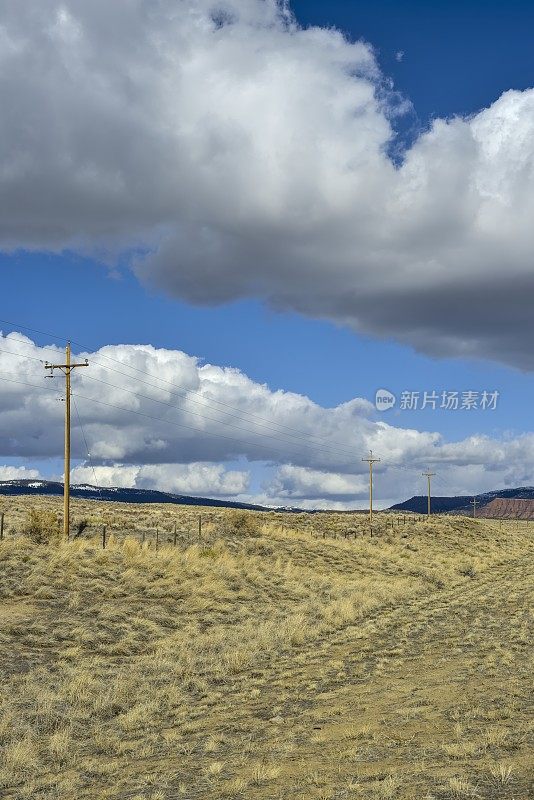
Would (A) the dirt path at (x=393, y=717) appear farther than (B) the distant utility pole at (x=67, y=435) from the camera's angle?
No

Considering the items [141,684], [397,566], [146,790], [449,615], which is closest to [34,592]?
[141,684]

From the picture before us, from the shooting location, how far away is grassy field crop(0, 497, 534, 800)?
10672mm

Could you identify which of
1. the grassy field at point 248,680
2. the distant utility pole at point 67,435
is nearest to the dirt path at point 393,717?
the grassy field at point 248,680

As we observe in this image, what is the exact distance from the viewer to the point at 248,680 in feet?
59.9

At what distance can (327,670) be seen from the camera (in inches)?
749

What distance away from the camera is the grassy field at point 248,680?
10672 mm

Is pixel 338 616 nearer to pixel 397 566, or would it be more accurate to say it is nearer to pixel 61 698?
pixel 61 698

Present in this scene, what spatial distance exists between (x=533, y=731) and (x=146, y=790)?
20.0 feet

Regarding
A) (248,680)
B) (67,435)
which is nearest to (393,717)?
(248,680)

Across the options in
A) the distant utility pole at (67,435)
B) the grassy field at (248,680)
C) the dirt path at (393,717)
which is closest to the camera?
the dirt path at (393,717)

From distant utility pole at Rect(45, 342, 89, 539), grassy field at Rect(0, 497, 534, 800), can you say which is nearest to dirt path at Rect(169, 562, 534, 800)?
grassy field at Rect(0, 497, 534, 800)

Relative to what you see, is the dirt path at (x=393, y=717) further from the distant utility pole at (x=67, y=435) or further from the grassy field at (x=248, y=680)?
the distant utility pole at (x=67, y=435)

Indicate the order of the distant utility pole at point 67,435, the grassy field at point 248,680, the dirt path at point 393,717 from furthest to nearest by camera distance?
the distant utility pole at point 67,435 < the grassy field at point 248,680 < the dirt path at point 393,717

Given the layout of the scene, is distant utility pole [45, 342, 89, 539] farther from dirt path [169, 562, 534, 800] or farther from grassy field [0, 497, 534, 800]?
dirt path [169, 562, 534, 800]
